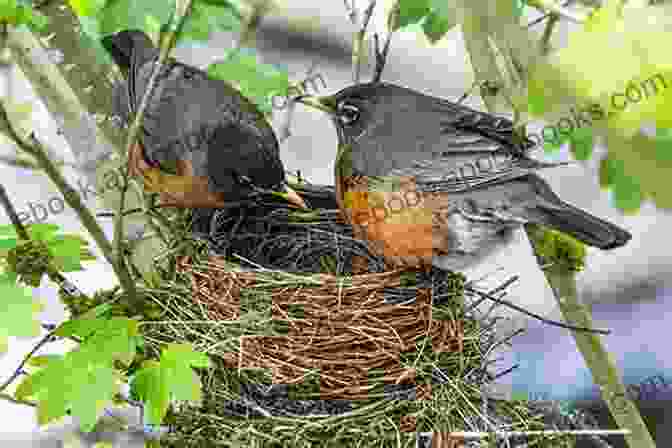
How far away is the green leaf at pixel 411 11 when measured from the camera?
5.04 ft

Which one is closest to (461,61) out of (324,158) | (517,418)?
(324,158)

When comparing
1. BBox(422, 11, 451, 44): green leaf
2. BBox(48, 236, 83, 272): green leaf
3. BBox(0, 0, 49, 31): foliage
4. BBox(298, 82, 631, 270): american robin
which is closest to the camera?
BBox(0, 0, 49, 31): foliage

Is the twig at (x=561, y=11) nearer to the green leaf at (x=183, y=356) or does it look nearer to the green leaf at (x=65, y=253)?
the green leaf at (x=183, y=356)

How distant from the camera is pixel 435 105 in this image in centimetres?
163

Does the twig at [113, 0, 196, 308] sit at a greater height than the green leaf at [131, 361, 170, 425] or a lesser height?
greater

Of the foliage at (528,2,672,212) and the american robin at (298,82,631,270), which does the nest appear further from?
the foliage at (528,2,672,212)

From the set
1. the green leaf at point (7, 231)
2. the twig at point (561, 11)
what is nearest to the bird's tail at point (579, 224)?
the twig at point (561, 11)

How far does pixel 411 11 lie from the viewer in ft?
5.07

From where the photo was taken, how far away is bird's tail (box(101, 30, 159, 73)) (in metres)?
1.75

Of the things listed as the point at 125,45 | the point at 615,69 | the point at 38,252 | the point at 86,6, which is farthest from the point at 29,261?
the point at 615,69

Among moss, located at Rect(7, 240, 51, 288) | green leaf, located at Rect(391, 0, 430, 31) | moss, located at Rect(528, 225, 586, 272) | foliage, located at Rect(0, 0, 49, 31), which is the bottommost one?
moss, located at Rect(528, 225, 586, 272)

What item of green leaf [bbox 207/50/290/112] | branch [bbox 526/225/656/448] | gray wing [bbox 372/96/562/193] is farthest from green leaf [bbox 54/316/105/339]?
branch [bbox 526/225/656/448]

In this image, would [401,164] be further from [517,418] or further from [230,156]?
[517,418]

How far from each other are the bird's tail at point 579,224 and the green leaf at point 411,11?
1.36ft
